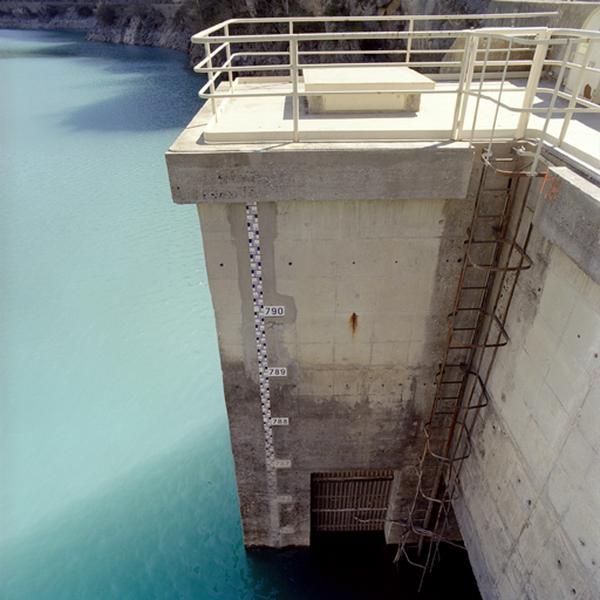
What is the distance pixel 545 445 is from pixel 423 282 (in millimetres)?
2080

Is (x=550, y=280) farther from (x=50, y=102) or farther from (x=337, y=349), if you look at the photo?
(x=50, y=102)

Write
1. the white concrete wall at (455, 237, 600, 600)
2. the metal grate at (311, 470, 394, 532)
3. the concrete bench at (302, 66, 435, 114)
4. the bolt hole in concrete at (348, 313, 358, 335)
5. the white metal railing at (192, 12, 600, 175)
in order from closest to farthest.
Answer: the white concrete wall at (455, 237, 600, 600) → the white metal railing at (192, 12, 600, 175) → the concrete bench at (302, 66, 435, 114) → the bolt hole in concrete at (348, 313, 358, 335) → the metal grate at (311, 470, 394, 532)

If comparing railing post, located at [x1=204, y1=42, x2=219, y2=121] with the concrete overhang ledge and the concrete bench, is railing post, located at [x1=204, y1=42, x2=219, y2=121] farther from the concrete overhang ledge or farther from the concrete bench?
the concrete bench

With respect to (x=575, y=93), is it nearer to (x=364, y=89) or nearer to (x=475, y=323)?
(x=364, y=89)

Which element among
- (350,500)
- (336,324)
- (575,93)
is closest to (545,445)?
(336,324)

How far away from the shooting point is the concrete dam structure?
4.36 metres

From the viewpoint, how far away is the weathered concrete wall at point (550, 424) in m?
4.02

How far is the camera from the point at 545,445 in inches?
186

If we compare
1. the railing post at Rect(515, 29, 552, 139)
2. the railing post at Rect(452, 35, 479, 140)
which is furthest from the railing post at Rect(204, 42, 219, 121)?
the railing post at Rect(515, 29, 552, 139)

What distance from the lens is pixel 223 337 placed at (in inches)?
235

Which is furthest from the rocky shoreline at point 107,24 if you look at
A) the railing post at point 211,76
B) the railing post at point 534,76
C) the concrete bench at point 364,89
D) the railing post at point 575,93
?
the railing post at point 575,93

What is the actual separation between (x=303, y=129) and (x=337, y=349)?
2.66 metres

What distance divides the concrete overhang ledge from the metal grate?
15.0ft

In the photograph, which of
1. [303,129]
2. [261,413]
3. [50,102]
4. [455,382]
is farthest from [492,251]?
[50,102]
